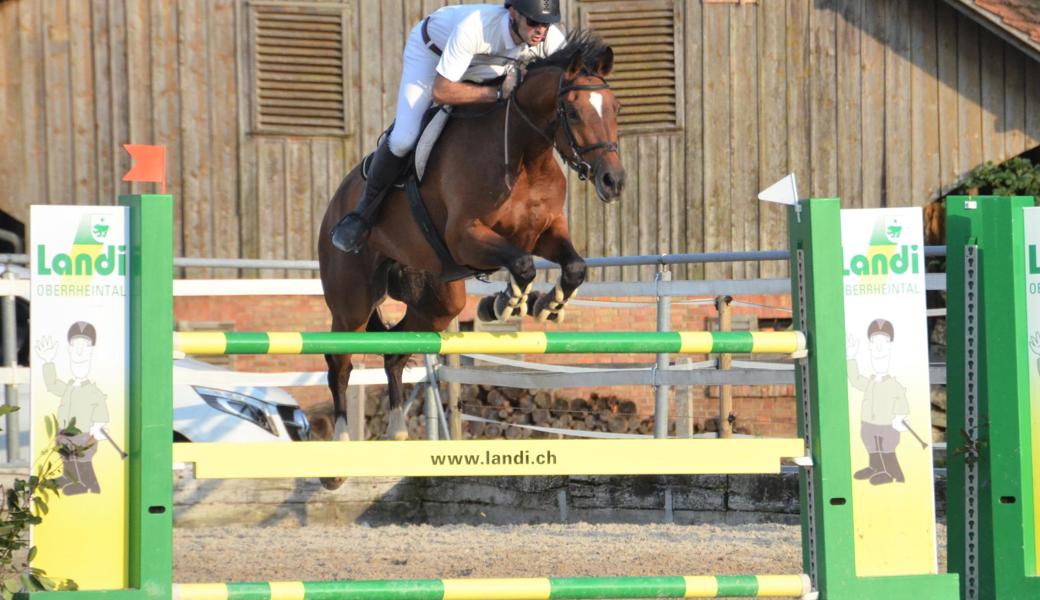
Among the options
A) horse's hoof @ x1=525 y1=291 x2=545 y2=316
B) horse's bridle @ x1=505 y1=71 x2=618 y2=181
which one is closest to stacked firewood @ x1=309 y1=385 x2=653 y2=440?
horse's hoof @ x1=525 y1=291 x2=545 y2=316

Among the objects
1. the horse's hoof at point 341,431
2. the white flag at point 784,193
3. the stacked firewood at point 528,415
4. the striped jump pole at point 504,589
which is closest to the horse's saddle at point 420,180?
the horse's hoof at point 341,431

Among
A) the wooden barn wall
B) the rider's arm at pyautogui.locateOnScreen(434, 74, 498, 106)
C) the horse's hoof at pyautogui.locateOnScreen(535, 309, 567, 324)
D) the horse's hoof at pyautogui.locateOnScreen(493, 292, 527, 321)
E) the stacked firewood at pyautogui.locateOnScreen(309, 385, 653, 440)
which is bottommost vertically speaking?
the stacked firewood at pyautogui.locateOnScreen(309, 385, 653, 440)

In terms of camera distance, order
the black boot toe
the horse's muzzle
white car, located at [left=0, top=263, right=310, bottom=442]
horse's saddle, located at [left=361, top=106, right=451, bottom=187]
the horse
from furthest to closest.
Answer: white car, located at [left=0, top=263, right=310, bottom=442], the black boot toe, horse's saddle, located at [left=361, top=106, right=451, bottom=187], the horse, the horse's muzzle

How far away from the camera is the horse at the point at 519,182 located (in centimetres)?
487

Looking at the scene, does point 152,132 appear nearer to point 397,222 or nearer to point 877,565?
point 397,222

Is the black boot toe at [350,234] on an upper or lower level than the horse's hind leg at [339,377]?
upper

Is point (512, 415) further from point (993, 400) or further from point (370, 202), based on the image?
point (993, 400)

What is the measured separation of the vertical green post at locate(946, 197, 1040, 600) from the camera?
164 inches

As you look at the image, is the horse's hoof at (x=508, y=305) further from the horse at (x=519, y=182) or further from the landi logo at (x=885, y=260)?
the landi logo at (x=885, y=260)

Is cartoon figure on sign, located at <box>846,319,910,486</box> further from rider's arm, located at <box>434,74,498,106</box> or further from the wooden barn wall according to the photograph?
the wooden barn wall

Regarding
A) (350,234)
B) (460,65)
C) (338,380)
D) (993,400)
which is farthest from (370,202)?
(993,400)

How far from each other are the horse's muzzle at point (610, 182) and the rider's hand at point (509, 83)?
0.87 metres

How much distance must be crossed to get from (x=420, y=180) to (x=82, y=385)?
7.79 ft

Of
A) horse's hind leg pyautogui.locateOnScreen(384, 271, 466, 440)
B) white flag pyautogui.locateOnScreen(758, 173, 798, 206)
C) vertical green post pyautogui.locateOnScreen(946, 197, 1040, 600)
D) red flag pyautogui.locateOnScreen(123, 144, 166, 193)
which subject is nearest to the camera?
white flag pyautogui.locateOnScreen(758, 173, 798, 206)
